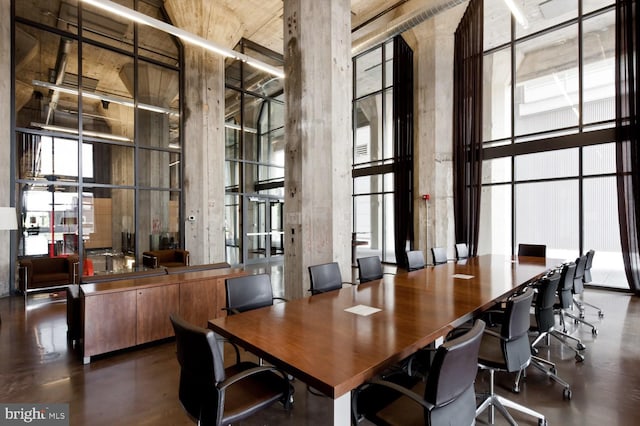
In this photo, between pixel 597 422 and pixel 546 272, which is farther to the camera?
pixel 546 272

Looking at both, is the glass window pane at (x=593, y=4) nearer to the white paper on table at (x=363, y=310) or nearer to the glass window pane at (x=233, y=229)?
the white paper on table at (x=363, y=310)

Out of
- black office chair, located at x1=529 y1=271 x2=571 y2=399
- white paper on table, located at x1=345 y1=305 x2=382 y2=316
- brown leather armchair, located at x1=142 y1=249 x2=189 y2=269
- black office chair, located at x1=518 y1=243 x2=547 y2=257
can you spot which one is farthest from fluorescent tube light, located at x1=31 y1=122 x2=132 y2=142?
black office chair, located at x1=518 y1=243 x2=547 y2=257

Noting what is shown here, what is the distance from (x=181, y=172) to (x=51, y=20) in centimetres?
381

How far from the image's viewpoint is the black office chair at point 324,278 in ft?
10.5

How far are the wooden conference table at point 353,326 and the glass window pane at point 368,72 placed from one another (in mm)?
7696

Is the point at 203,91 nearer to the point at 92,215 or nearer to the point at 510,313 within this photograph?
the point at 92,215

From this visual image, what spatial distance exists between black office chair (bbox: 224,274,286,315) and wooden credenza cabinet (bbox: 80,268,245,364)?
1.34m

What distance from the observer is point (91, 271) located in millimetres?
6387

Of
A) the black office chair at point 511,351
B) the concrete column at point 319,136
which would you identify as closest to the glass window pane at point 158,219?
the concrete column at point 319,136

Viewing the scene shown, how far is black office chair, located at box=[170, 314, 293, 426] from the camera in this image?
1433 millimetres

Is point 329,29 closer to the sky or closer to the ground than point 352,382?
closer to the sky

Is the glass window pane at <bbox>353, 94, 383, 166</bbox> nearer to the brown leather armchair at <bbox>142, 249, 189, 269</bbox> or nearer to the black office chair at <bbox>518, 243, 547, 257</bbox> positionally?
the black office chair at <bbox>518, 243, 547, 257</bbox>

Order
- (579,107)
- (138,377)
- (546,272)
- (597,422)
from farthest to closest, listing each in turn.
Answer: (579,107) < (546,272) < (138,377) < (597,422)

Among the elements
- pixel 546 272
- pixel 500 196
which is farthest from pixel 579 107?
pixel 546 272
